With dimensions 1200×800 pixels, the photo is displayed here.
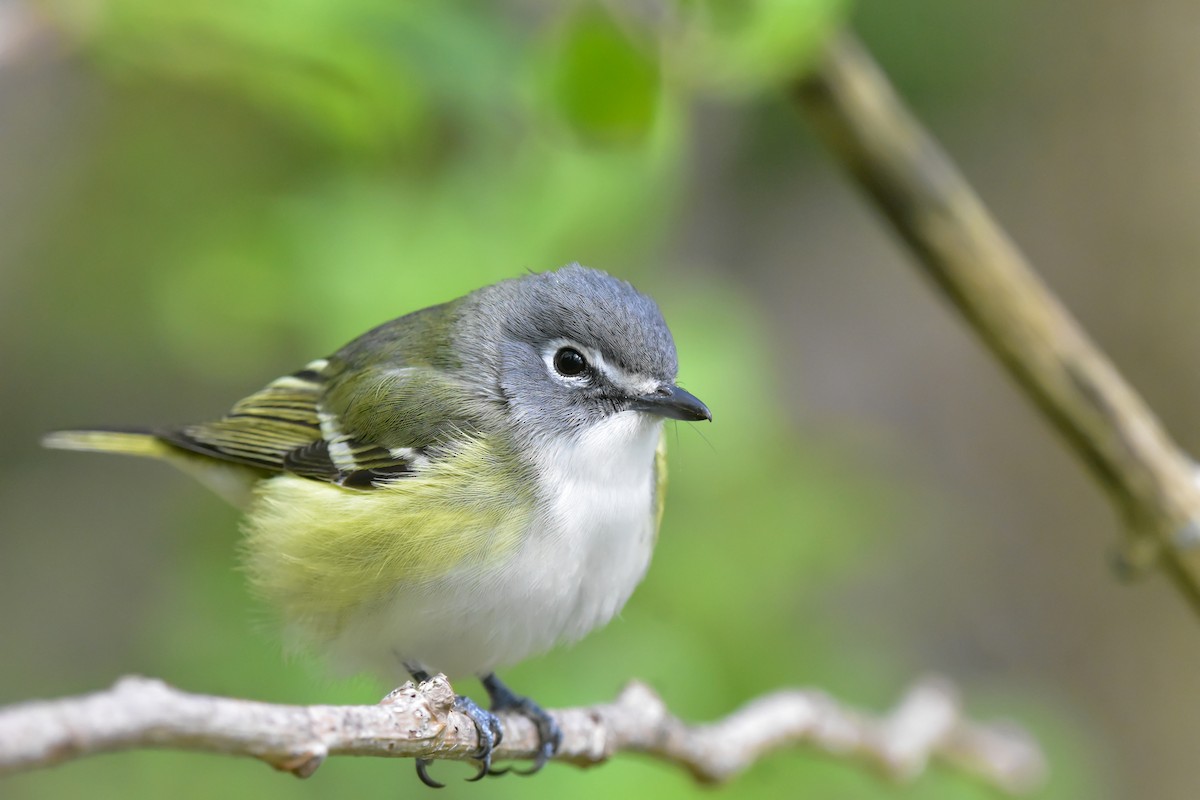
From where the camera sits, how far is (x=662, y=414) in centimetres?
263

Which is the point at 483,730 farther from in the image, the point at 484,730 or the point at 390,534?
the point at 390,534

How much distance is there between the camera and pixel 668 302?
134 inches

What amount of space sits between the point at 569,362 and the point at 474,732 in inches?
34.9

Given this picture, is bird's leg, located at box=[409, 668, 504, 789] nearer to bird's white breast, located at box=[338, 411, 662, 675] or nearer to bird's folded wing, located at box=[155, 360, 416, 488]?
bird's white breast, located at box=[338, 411, 662, 675]

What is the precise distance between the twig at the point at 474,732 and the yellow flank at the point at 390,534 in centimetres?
37

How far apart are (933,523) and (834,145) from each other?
2.55 meters

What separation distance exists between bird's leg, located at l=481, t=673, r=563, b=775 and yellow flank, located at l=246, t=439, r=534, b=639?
1.52ft

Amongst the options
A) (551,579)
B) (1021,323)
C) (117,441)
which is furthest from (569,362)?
(117,441)

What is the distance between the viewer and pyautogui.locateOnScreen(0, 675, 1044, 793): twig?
1.18 metres

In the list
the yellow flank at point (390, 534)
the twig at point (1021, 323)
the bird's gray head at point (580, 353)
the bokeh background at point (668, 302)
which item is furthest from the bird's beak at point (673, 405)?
the twig at point (1021, 323)

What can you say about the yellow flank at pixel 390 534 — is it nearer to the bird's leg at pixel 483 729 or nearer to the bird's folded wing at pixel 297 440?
the bird's folded wing at pixel 297 440

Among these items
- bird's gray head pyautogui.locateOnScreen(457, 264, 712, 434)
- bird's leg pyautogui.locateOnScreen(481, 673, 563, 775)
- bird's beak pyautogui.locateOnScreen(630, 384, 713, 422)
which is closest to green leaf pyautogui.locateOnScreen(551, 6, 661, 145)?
bird's gray head pyautogui.locateOnScreen(457, 264, 712, 434)

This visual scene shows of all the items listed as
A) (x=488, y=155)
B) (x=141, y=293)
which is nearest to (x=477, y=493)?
(x=488, y=155)

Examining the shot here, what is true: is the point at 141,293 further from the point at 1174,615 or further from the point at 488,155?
the point at 1174,615
